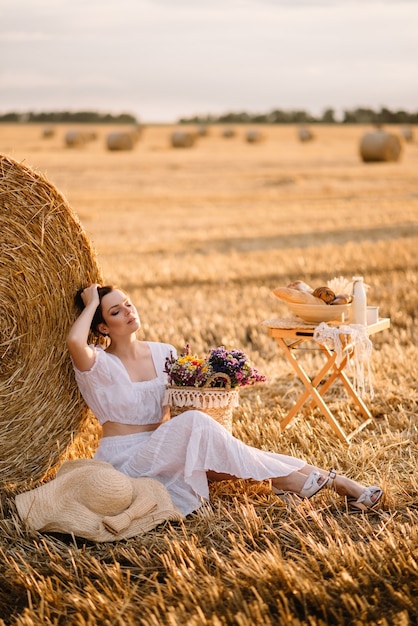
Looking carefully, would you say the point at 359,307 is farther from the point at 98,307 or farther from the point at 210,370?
the point at 98,307

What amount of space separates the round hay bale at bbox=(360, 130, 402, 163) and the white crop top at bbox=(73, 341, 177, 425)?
2656 cm

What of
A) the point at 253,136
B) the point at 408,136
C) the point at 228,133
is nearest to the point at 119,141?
the point at 253,136

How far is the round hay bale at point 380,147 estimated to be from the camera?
30188 mm

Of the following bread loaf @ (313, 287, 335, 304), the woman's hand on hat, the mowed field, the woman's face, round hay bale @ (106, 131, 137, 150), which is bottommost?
round hay bale @ (106, 131, 137, 150)

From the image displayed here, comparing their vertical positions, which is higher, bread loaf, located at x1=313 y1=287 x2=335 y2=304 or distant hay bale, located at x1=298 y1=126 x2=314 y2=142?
bread loaf, located at x1=313 y1=287 x2=335 y2=304

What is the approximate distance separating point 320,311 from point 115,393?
139cm

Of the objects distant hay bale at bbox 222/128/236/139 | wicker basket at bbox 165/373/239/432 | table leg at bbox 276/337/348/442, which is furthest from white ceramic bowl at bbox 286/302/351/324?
distant hay bale at bbox 222/128/236/139

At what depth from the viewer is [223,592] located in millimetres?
3486

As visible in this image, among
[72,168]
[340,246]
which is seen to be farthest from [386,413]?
[72,168]

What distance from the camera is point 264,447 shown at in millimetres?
5191

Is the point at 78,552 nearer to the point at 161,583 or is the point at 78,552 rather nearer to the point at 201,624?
the point at 161,583

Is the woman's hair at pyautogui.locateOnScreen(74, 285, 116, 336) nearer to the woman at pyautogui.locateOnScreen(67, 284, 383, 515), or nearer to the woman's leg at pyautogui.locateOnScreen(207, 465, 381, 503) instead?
the woman at pyautogui.locateOnScreen(67, 284, 383, 515)

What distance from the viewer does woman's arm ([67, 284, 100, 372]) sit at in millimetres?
4719

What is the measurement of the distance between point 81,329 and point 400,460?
1.86 m
